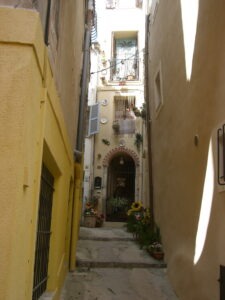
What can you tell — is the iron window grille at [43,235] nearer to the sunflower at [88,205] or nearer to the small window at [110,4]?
the sunflower at [88,205]

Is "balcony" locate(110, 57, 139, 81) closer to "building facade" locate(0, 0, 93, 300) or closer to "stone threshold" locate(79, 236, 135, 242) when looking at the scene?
"stone threshold" locate(79, 236, 135, 242)

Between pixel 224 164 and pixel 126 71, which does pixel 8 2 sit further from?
pixel 126 71

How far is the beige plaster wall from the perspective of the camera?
5.89 m

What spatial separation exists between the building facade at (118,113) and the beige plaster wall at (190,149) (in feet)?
21.7

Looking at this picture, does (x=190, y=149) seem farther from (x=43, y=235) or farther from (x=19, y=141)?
(x=19, y=141)

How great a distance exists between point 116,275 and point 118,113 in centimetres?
1113

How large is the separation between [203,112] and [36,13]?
13.0 ft

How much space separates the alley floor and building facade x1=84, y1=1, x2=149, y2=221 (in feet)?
21.8

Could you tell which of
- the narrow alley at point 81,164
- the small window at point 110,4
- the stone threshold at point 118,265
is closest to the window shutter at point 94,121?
the narrow alley at point 81,164

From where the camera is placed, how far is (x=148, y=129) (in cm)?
1303

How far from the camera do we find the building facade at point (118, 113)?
1772 centimetres

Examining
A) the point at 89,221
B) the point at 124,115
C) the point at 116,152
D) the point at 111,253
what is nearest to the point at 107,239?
the point at 111,253

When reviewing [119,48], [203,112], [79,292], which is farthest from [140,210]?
[119,48]

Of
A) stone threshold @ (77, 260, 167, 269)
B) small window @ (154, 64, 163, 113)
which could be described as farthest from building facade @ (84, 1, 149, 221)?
stone threshold @ (77, 260, 167, 269)
